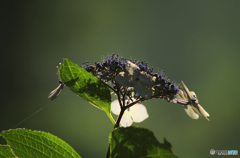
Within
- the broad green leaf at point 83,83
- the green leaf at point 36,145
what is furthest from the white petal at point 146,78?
the green leaf at point 36,145

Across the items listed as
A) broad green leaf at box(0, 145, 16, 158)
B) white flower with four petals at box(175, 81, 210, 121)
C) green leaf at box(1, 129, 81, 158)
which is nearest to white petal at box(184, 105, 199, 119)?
white flower with four petals at box(175, 81, 210, 121)

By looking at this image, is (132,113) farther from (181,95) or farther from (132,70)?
(132,70)

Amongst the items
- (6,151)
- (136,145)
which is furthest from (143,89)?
(6,151)

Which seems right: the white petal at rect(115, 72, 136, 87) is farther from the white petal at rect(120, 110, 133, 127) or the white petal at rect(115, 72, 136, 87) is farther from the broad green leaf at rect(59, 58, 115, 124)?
the white petal at rect(120, 110, 133, 127)

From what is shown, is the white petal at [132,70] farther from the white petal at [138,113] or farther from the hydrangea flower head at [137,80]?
the white petal at [138,113]

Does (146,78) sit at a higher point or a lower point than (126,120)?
higher

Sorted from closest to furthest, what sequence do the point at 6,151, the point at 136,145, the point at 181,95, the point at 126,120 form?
the point at 136,145, the point at 6,151, the point at 181,95, the point at 126,120

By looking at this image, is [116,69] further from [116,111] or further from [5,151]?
[5,151]
